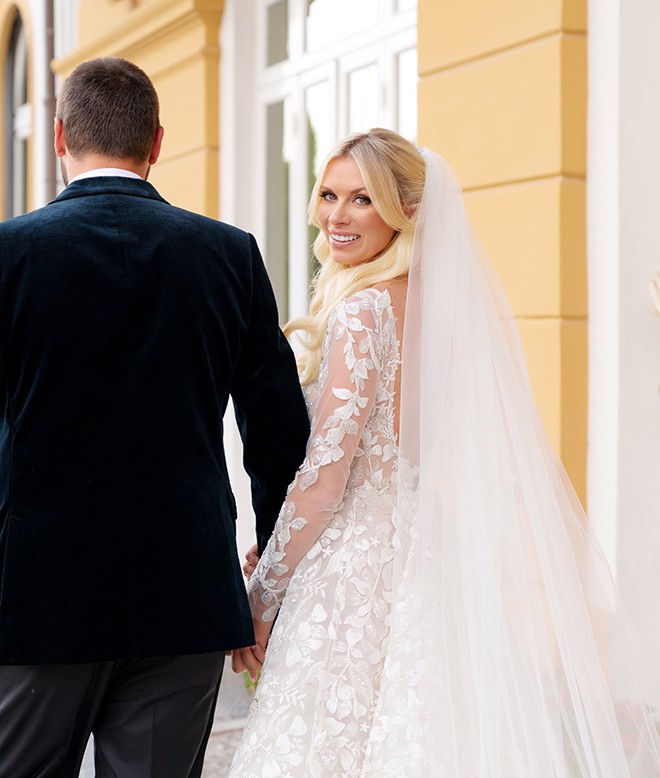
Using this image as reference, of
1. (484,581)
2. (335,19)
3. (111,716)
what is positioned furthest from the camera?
(335,19)

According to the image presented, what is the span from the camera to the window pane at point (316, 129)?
505cm

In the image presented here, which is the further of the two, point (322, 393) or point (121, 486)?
point (322, 393)

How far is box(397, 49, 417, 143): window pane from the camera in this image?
4312 mm

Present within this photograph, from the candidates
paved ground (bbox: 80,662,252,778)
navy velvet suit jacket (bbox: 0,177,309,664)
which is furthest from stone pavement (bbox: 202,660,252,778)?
navy velvet suit jacket (bbox: 0,177,309,664)

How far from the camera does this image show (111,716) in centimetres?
170

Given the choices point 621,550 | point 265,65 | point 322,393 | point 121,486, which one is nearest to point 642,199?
point 621,550

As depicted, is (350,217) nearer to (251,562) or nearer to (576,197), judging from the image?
(251,562)

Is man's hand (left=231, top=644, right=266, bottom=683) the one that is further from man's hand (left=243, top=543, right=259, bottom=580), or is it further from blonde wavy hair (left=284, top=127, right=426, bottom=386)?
blonde wavy hair (left=284, top=127, right=426, bottom=386)

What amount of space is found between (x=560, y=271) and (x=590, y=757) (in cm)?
175

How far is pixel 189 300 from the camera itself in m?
1.62

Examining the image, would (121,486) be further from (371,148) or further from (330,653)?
(371,148)

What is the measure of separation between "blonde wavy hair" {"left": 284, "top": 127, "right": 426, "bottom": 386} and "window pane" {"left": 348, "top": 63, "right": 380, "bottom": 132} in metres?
2.50

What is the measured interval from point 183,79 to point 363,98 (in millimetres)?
1436

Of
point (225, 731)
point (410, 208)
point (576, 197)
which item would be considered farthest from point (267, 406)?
point (225, 731)
